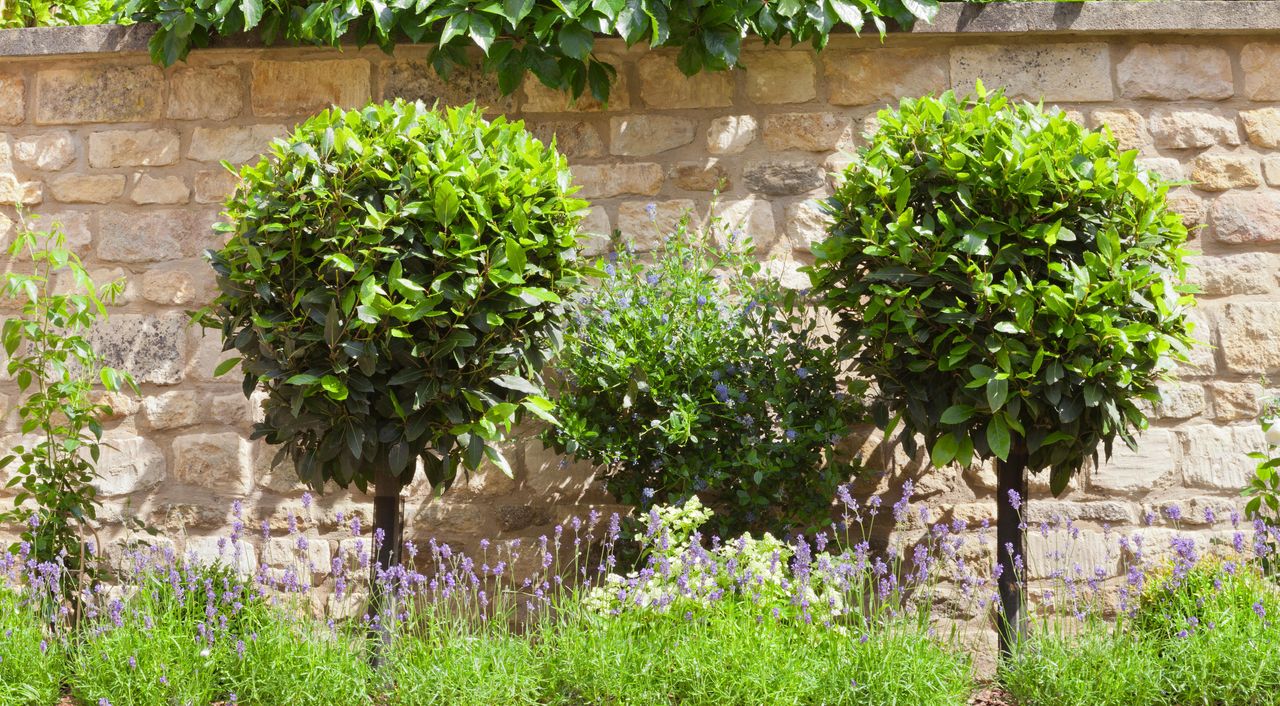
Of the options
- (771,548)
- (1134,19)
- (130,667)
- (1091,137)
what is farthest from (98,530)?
(1134,19)

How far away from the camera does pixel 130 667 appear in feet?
10.1

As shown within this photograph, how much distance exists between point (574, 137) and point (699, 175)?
0.47 meters

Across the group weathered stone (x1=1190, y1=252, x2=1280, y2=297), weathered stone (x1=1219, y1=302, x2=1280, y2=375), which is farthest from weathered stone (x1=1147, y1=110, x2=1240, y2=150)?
weathered stone (x1=1219, y1=302, x2=1280, y2=375)

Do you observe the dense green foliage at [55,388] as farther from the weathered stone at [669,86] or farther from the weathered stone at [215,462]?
the weathered stone at [669,86]

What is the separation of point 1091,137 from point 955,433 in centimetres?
95

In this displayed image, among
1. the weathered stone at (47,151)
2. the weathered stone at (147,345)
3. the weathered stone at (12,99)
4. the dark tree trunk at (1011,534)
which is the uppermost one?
the weathered stone at (12,99)

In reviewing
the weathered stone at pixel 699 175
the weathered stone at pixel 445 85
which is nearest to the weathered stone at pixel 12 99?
the weathered stone at pixel 445 85

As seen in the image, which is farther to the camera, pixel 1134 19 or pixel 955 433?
pixel 1134 19

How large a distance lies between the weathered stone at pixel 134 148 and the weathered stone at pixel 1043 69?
9.43 ft

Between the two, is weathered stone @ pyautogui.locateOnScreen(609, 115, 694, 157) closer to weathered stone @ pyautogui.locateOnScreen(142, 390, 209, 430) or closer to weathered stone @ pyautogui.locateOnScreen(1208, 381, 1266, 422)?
weathered stone @ pyautogui.locateOnScreen(142, 390, 209, 430)

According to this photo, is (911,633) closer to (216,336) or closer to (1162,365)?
(1162,365)

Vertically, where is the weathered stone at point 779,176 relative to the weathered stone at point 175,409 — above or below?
above

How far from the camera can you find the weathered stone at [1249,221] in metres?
4.34

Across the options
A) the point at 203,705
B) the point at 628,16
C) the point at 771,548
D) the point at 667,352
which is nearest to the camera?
the point at 203,705
